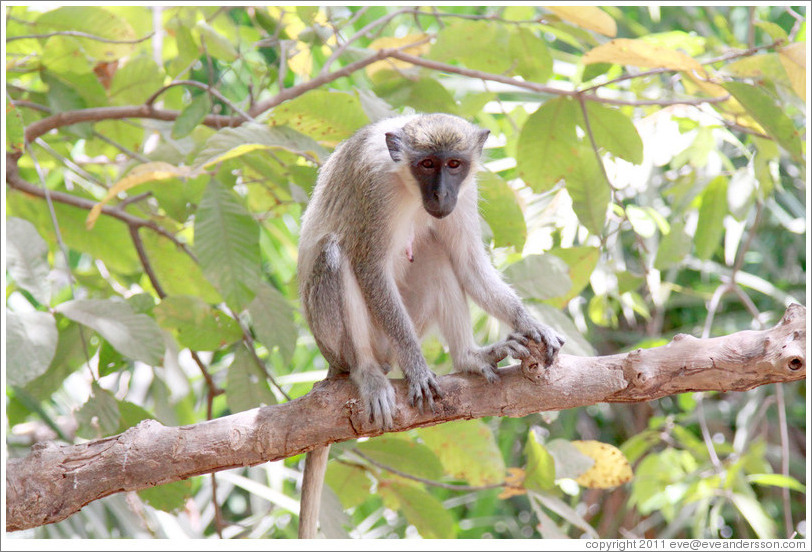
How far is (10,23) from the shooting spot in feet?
12.7

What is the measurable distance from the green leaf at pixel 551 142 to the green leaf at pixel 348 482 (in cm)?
163

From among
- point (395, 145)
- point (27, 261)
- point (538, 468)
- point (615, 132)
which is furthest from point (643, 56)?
point (27, 261)

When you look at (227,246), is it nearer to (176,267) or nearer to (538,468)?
(176,267)

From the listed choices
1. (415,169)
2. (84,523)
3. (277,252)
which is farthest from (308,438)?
(277,252)

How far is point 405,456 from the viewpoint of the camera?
143 inches

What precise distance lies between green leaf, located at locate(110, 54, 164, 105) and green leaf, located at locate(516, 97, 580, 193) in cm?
200

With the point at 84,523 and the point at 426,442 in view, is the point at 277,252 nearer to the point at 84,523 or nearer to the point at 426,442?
the point at 84,523

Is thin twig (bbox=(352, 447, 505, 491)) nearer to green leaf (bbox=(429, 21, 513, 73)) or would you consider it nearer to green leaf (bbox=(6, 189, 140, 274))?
green leaf (bbox=(6, 189, 140, 274))

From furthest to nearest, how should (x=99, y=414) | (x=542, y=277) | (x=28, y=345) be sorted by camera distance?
(x=542, y=277) < (x=99, y=414) < (x=28, y=345)

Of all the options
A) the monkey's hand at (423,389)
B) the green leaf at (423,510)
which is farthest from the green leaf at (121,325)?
the green leaf at (423,510)

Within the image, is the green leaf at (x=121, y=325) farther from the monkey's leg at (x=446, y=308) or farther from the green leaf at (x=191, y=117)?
the monkey's leg at (x=446, y=308)

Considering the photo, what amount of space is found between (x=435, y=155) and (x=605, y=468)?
5.50ft

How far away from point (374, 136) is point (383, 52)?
438 millimetres

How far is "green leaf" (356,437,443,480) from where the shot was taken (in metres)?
3.63
